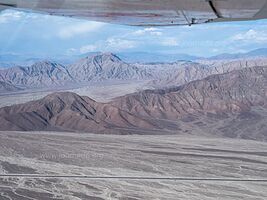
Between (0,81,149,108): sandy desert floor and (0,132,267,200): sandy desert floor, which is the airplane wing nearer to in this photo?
(0,132,267,200): sandy desert floor

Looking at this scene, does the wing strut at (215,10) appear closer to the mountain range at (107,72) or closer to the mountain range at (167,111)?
the mountain range at (167,111)

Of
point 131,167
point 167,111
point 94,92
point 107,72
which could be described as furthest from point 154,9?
point 107,72

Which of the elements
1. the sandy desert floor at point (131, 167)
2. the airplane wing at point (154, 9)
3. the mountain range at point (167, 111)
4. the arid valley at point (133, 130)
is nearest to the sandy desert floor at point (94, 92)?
the arid valley at point (133, 130)

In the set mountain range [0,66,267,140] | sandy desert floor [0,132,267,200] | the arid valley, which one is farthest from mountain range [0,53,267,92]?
sandy desert floor [0,132,267,200]

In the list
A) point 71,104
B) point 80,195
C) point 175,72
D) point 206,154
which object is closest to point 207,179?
point 206,154

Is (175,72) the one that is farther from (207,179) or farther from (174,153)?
(207,179)
